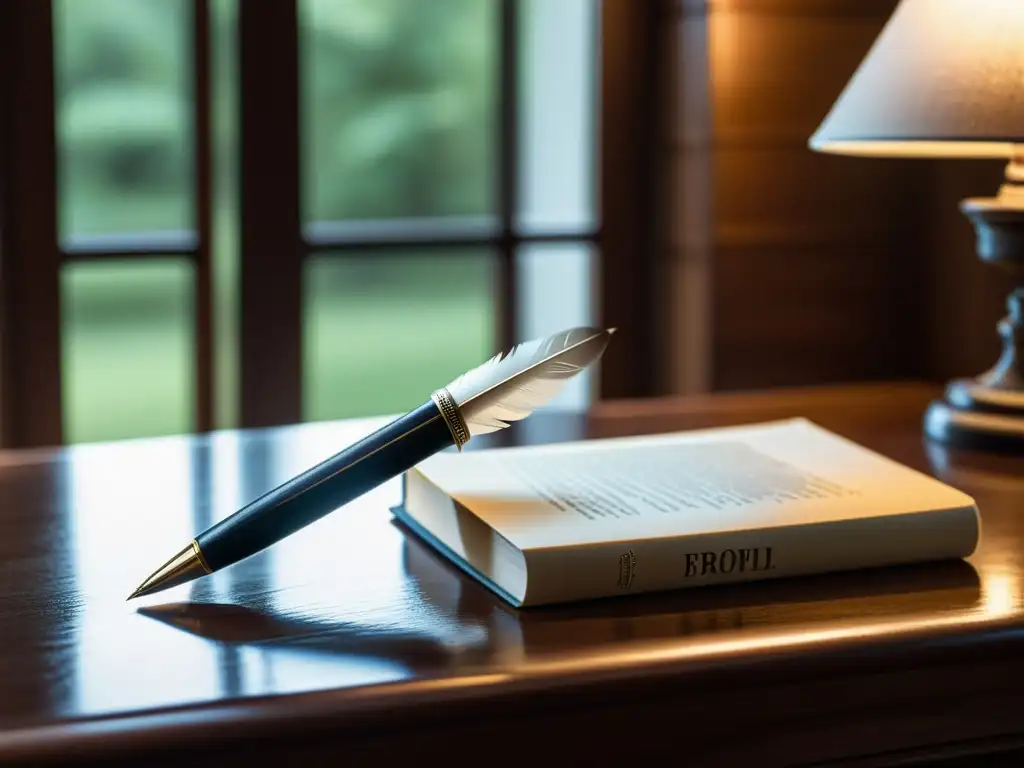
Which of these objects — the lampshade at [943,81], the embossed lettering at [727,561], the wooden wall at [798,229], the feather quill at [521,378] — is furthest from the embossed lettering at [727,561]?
the wooden wall at [798,229]

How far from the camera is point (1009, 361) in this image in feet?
3.70

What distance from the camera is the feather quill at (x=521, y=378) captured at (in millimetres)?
758

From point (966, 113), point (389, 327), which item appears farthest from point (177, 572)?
point (389, 327)

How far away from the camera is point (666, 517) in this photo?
75 centimetres

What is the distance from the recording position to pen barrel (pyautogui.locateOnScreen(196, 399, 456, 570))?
2.35ft

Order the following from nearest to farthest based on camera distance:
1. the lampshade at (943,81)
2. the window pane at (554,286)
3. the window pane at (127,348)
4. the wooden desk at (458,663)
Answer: the wooden desk at (458,663), the lampshade at (943,81), the window pane at (127,348), the window pane at (554,286)

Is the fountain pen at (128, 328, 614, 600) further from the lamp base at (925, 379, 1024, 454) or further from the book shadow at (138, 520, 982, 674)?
the lamp base at (925, 379, 1024, 454)

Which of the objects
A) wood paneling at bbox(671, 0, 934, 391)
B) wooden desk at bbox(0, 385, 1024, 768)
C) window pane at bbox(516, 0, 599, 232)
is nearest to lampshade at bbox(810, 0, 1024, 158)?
wooden desk at bbox(0, 385, 1024, 768)

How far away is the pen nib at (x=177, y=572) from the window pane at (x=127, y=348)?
118cm

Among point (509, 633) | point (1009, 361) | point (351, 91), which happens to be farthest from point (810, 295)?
point (509, 633)

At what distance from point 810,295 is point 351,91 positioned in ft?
2.44

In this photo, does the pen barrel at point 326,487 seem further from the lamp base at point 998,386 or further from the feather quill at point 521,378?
the lamp base at point 998,386

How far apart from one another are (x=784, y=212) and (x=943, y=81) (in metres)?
0.98

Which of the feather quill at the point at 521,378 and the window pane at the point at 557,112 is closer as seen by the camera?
the feather quill at the point at 521,378
